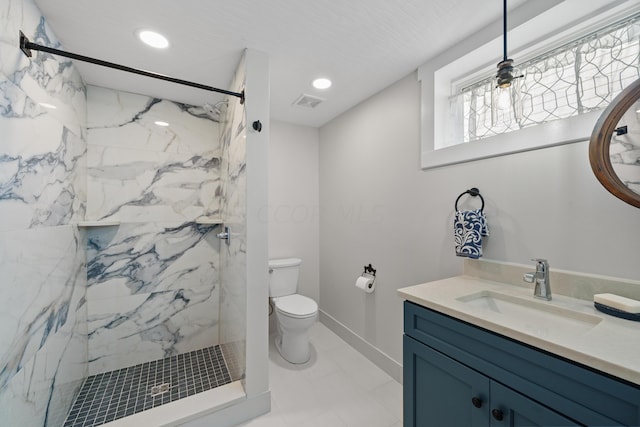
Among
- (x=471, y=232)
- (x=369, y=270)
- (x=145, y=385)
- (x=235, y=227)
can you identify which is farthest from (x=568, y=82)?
(x=145, y=385)

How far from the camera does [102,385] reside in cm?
186

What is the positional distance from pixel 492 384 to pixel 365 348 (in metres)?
1.47

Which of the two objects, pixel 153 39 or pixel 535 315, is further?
pixel 153 39

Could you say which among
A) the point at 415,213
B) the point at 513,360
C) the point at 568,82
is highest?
the point at 568,82

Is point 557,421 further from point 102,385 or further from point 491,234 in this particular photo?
point 102,385

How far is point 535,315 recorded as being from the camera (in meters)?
1.02

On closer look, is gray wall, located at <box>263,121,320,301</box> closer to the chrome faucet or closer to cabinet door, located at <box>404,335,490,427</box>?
cabinet door, located at <box>404,335,490,427</box>

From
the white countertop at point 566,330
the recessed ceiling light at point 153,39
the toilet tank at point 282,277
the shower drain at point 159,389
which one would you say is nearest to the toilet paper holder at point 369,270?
the toilet tank at point 282,277

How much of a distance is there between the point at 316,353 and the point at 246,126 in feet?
Answer: 6.44

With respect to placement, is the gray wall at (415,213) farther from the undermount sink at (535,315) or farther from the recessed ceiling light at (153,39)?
the recessed ceiling light at (153,39)

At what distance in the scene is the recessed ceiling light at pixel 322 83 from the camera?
6.42 feet

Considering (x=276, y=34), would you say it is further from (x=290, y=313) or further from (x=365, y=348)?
(x=365, y=348)

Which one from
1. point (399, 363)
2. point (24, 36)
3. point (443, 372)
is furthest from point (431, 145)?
point (24, 36)

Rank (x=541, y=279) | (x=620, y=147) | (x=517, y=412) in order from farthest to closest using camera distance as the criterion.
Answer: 1. (x=541, y=279)
2. (x=620, y=147)
3. (x=517, y=412)
